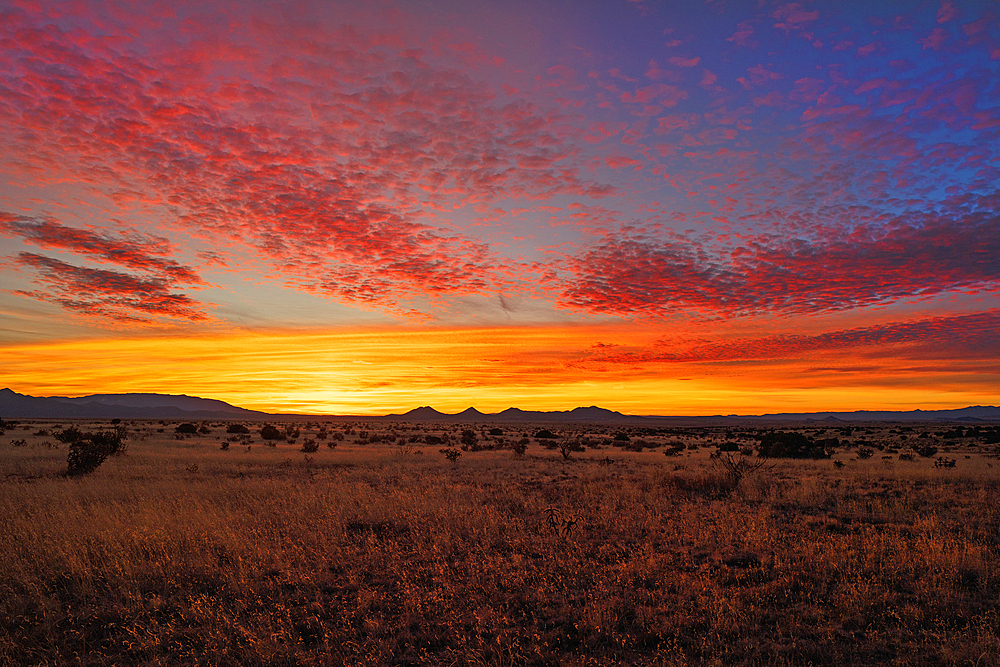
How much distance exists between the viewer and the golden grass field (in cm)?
556

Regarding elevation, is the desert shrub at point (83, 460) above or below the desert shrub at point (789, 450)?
above

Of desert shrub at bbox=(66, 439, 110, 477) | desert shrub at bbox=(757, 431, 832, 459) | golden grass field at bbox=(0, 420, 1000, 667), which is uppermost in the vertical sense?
desert shrub at bbox=(66, 439, 110, 477)

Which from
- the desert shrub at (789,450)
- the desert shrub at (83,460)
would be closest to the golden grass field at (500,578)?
the desert shrub at (83,460)

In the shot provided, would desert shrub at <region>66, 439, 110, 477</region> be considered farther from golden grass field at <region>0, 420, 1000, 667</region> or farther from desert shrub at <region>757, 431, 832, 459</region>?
desert shrub at <region>757, 431, 832, 459</region>

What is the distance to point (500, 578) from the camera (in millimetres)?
7398

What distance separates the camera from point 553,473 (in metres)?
19.4

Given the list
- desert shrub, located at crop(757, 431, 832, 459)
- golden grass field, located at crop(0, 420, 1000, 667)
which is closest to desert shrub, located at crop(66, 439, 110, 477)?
golden grass field, located at crop(0, 420, 1000, 667)

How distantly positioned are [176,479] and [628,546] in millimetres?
16166

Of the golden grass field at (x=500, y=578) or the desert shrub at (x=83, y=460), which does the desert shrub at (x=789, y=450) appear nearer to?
the golden grass field at (x=500, y=578)

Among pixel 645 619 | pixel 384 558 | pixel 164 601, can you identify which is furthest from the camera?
pixel 384 558

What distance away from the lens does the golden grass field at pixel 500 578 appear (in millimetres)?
5562

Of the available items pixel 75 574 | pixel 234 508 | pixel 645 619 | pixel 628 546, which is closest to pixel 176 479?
pixel 234 508

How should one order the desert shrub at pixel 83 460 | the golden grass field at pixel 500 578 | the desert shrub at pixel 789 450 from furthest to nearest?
1. the desert shrub at pixel 789 450
2. the desert shrub at pixel 83 460
3. the golden grass field at pixel 500 578

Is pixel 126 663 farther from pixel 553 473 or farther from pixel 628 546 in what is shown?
pixel 553 473
